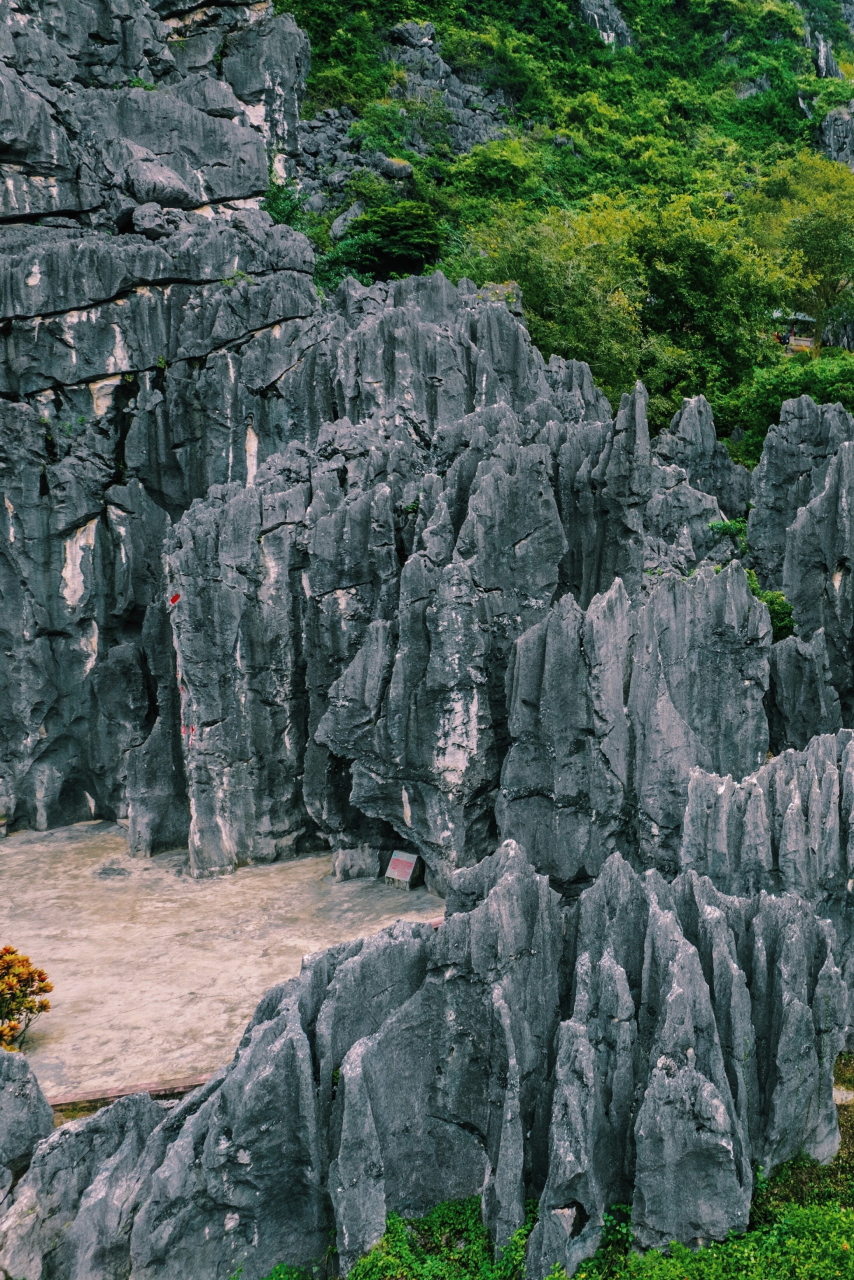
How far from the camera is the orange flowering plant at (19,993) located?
13688mm

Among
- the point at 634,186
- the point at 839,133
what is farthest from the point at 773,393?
the point at 839,133

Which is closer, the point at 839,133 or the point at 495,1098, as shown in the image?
the point at 495,1098

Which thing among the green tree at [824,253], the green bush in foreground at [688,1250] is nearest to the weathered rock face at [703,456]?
the green tree at [824,253]

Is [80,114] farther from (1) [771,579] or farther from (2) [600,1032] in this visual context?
(2) [600,1032]

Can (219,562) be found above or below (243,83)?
below

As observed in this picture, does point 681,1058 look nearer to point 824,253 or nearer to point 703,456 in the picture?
point 703,456

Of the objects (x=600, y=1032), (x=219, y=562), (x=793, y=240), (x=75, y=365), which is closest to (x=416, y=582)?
(x=219, y=562)

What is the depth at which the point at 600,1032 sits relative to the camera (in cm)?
981

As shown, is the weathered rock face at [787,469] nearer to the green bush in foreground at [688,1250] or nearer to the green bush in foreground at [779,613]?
the green bush in foreground at [779,613]

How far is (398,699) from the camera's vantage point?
17.0 m

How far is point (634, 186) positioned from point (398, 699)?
131ft

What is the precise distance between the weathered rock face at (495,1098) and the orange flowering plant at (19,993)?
14.9 feet

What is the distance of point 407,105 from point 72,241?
2847cm

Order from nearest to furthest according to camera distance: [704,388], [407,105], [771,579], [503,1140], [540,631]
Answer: [503,1140] → [540,631] → [771,579] → [704,388] → [407,105]
